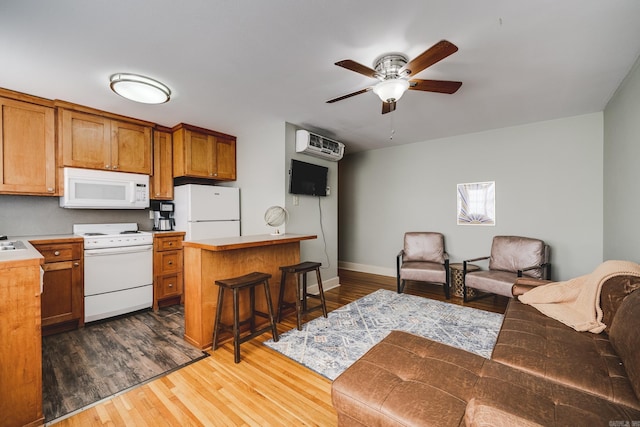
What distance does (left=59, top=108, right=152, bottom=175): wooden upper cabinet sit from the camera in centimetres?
296

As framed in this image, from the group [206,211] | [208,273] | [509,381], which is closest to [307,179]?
[206,211]

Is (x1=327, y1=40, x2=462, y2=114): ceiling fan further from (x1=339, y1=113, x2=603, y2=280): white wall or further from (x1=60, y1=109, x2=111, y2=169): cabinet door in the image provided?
(x1=60, y1=109, x2=111, y2=169): cabinet door

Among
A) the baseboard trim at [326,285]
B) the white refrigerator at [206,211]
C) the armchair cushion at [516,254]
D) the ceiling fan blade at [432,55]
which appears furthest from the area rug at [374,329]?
the ceiling fan blade at [432,55]

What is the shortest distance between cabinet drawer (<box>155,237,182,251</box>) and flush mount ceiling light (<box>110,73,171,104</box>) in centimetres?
167

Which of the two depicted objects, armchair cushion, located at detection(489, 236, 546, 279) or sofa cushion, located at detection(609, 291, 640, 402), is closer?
sofa cushion, located at detection(609, 291, 640, 402)

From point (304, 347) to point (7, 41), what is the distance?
3.09 metres

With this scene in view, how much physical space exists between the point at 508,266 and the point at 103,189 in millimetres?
5106

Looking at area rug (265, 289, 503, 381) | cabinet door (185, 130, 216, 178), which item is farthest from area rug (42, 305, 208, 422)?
cabinet door (185, 130, 216, 178)

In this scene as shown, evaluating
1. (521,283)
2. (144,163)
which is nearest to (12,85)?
(144,163)

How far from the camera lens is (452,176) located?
4297mm

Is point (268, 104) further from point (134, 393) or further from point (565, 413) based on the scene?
point (565, 413)

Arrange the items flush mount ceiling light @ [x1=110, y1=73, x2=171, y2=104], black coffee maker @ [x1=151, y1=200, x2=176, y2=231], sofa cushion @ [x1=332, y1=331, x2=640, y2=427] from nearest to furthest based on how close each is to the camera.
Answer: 1. sofa cushion @ [x1=332, y1=331, x2=640, y2=427]
2. flush mount ceiling light @ [x1=110, y1=73, x2=171, y2=104]
3. black coffee maker @ [x1=151, y1=200, x2=176, y2=231]

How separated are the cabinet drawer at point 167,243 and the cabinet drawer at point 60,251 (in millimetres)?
736

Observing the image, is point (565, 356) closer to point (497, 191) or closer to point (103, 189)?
point (497, 191)
